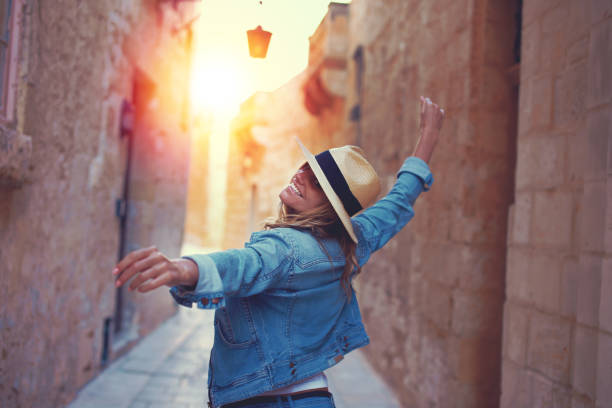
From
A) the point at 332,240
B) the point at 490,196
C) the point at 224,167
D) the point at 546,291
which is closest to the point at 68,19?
the point at 332,240

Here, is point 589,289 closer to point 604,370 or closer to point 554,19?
point 604,370

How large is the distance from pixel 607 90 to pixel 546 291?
86cm

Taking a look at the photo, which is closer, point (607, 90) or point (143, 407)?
point (607, 90)

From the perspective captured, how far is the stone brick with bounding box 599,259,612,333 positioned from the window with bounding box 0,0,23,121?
2565 mm

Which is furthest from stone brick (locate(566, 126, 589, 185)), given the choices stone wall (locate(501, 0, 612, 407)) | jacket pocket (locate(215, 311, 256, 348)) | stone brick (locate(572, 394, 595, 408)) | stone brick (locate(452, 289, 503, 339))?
jacket pocket (locate(215, 311, 256, 348))

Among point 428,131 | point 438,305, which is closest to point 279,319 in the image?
point 428,131

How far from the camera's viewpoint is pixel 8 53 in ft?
7.90

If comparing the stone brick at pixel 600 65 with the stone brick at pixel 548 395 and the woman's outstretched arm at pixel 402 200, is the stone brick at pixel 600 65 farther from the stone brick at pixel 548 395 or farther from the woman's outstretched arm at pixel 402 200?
the stone brick at pixel 548 395

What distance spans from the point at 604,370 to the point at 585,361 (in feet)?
0.58

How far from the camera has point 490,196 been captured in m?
3.16

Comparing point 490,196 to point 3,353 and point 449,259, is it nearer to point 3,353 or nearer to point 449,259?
point 449,259

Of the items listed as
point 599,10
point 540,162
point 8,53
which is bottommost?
point 540,162

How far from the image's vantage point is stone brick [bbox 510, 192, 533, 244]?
7.59 feet

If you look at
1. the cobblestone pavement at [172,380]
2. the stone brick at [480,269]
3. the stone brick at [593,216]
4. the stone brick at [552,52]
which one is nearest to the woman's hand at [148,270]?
the stone brick at [593,216]
